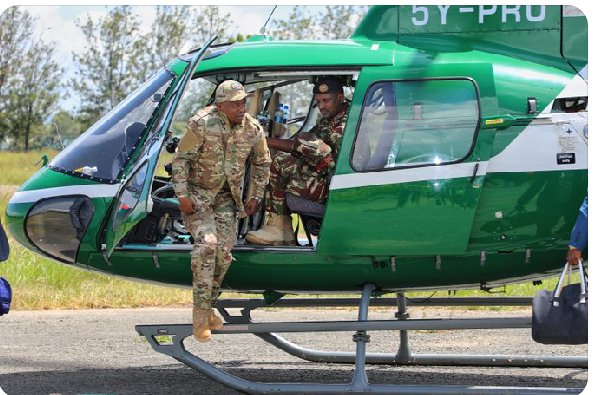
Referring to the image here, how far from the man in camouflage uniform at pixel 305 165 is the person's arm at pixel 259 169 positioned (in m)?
0.25

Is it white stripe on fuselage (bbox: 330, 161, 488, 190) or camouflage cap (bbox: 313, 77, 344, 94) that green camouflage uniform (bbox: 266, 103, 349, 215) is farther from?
white stripe on fuselage (bbox: 330, 161, 488, 190)

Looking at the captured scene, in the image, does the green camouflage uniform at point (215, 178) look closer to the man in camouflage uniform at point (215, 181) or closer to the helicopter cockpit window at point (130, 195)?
the man in camouflage uniform at point (215, 181)

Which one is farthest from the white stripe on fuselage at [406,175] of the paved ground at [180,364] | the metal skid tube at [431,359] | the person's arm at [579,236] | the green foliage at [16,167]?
the green foliage at [16,167]

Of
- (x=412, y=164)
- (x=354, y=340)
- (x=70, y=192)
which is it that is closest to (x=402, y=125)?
Result: (x=412, y=164)

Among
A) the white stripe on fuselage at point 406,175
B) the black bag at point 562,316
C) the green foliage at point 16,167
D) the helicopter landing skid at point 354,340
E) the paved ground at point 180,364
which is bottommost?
the green foliage at point 16,167

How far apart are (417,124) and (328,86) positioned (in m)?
0.77

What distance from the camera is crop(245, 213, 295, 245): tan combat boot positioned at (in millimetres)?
7598

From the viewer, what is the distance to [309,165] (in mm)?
7613

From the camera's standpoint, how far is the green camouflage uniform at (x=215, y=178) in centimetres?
723

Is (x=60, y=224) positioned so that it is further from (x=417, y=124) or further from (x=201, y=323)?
(x=417, y=124)

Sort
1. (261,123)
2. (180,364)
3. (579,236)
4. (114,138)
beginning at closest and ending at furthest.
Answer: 1. (579,236)
2. (114,138)
3. (261,123)
4. (180,364)

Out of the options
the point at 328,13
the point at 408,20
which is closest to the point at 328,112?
the point at 408,20

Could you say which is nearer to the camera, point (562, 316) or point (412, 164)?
point (562, 316)

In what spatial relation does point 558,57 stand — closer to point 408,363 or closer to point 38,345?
point 408,363
